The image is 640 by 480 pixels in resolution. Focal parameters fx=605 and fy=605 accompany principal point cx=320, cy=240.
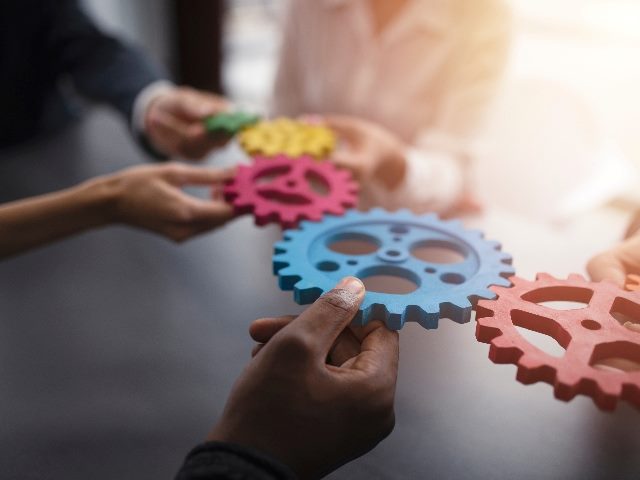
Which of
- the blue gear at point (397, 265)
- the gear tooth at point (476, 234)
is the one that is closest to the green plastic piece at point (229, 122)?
the blue gear at point (397, 265)

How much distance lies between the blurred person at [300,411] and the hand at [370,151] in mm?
467

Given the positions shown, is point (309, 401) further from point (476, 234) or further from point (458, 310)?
point (476, 234)

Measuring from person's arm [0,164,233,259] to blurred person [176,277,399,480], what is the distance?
332 millimetres

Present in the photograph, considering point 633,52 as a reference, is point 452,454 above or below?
below

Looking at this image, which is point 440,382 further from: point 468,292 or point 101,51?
point 101,51

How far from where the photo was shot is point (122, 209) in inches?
31.4

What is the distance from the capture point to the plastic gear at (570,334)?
1.41 ft

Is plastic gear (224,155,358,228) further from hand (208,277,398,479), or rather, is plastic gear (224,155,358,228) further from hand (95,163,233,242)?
hand (208,277,398,479)

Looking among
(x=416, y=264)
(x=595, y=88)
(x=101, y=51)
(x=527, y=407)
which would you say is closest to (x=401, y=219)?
(x=416, y=264)

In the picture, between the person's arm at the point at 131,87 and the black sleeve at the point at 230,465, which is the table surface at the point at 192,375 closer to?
the black sleeve at the point at 230,465

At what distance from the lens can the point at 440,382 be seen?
0.63 meters

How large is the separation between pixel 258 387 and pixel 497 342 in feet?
0.61

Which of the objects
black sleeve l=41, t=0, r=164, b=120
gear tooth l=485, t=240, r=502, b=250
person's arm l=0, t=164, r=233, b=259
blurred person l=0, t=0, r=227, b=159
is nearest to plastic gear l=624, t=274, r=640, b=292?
gear tooth l=485, t=240, r=502, b=250

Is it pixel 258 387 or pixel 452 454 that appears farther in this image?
pixel 452 454
